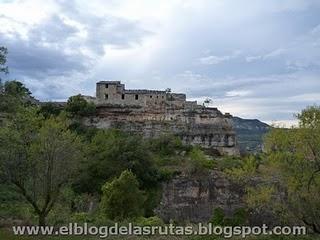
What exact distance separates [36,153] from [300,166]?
10254 mm

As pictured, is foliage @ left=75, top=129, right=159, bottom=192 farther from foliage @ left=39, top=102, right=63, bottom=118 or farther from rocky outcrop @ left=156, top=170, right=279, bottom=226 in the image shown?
foliage @ left=39, top=102, right=63, bottom=118

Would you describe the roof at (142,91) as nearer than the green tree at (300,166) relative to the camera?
No

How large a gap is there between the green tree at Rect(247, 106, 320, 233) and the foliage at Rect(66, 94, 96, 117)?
41.2 meters

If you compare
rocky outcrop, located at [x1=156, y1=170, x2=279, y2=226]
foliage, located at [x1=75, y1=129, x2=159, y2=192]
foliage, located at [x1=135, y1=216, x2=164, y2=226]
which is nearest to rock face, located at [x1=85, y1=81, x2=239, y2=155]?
rocky outcrop, located at [x1=156, y1=170, x2=279, y2=226]

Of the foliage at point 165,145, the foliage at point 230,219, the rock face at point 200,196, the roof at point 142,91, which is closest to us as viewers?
the foliage at point 230,219

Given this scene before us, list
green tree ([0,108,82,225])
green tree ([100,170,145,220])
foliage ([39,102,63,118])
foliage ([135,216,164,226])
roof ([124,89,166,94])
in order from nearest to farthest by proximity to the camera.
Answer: green tree ([0,108,82,225]) < foliage ([135,216,164,226]) < green tree ([100,170,145,220]) < foliage ([39,102,63,118]) < roof ([124,89,166,94])

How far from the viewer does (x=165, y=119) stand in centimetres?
6069

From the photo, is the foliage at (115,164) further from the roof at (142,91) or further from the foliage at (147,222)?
the roof at (142,91)

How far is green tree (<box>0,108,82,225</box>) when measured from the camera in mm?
19516

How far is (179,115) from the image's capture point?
60562mm

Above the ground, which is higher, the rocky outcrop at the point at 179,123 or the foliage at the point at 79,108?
the foliage at the point at 79,108

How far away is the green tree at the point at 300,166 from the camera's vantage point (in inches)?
741

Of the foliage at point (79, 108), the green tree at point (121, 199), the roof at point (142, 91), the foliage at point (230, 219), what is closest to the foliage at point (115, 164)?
the foliage at point (230, 219)

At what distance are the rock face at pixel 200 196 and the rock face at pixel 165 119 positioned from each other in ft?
42.3
